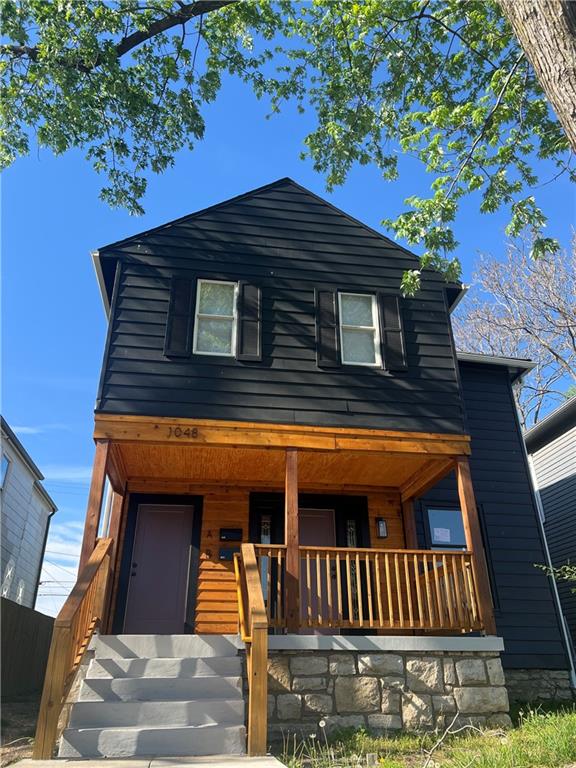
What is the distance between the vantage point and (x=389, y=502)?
8570 mm

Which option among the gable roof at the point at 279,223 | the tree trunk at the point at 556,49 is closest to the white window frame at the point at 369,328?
the gable roof at the point at 279,223

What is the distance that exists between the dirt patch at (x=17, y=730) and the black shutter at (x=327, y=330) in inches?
196

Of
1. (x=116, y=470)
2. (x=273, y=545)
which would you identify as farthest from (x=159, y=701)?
(x=116, y=470)

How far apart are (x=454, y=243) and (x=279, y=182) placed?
3.28m

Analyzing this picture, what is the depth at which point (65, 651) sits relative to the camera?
4383mm

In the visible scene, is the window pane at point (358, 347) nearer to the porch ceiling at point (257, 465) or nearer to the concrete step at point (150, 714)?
the porch ceiling at point (257, 465)

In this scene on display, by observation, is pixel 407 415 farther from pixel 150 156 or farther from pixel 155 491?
pixel 150 156

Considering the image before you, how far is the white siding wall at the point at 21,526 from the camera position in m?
12.4

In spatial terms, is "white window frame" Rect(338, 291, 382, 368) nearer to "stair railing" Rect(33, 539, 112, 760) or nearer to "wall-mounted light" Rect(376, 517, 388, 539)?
"wall-mounted light" Rect(376, 517, 388, 539)

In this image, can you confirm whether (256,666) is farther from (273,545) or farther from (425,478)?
(425,478)

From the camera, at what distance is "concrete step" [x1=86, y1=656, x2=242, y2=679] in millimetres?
5414

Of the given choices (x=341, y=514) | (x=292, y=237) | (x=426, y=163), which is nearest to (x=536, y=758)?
(x=341, y=514)

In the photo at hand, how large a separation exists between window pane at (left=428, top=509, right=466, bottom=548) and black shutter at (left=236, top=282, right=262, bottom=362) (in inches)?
150

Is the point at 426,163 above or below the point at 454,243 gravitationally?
above
